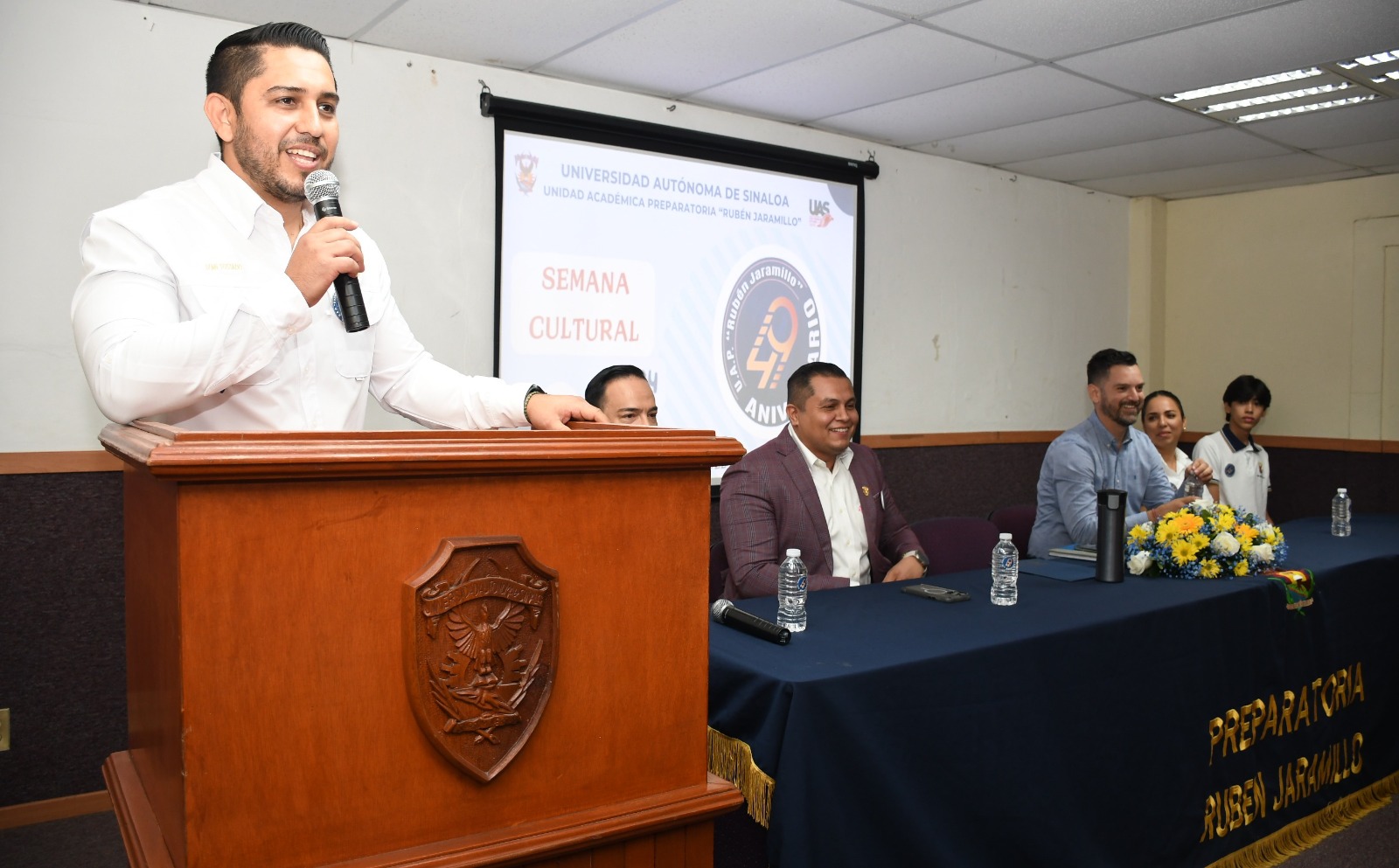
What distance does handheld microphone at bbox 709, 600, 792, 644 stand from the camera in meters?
2.03

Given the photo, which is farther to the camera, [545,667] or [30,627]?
[30,627]

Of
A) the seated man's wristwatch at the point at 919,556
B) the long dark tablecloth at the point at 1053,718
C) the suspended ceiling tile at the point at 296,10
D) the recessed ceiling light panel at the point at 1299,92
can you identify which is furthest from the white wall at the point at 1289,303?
the suspended ceiling tile at the point at 296,10

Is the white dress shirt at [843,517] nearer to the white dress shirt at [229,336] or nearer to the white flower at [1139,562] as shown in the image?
the white flower at [1139,562]

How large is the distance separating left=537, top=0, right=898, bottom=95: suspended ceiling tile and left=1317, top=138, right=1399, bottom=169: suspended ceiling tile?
10.2 ft

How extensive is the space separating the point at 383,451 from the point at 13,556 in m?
2.83

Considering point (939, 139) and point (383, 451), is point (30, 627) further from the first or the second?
point (939, 139)

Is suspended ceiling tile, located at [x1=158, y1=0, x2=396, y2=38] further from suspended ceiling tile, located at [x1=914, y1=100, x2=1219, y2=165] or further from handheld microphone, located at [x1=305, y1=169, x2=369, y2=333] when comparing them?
suspended ceiling tile, located at [x1=914, y1=100, x2=1219, y2=165]

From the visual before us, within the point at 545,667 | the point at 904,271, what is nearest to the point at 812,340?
the point at 904,271

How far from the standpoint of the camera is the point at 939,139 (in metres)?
5.00

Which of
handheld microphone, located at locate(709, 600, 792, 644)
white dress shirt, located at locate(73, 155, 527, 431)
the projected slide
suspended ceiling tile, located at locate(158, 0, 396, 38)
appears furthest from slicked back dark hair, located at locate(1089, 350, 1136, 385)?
white dress shirt, located at locate(73, 155, 527, 431)

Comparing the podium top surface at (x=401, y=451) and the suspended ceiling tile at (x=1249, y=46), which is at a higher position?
Result: the suspended ceiling tile at (x=1249, y=46)

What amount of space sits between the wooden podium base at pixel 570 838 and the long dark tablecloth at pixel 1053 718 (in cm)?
69

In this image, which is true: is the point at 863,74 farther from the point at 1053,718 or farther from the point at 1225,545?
the point at 1053,718

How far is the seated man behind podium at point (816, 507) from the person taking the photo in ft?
9.71
